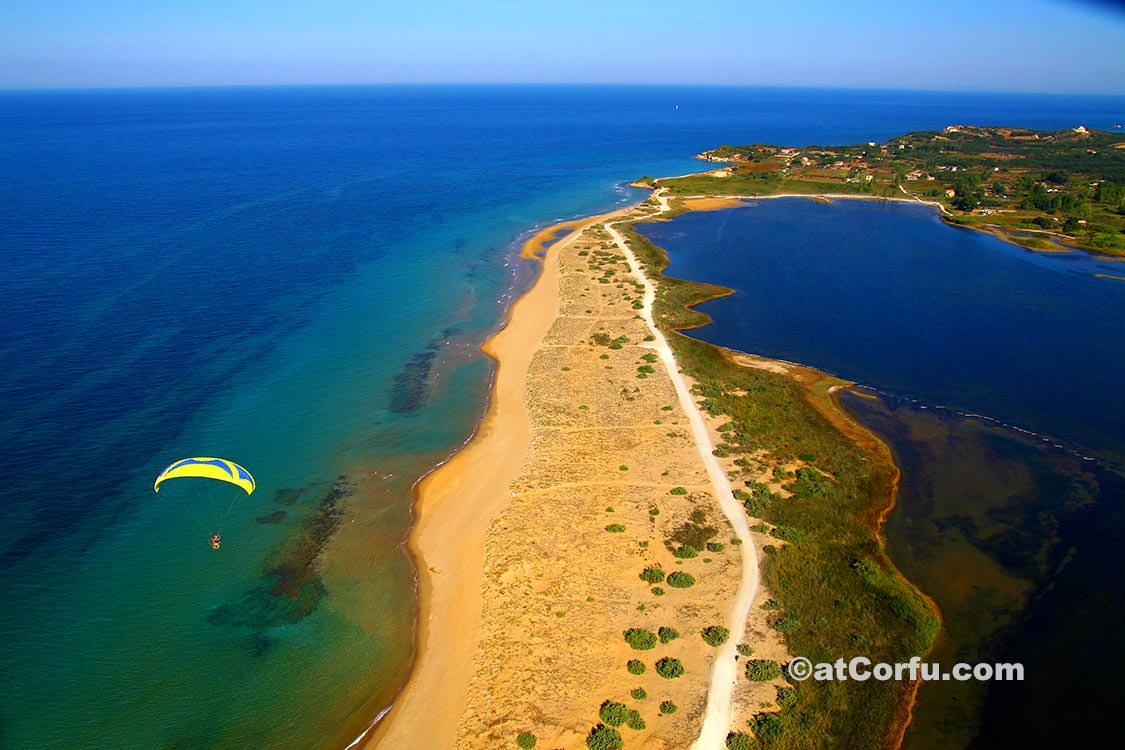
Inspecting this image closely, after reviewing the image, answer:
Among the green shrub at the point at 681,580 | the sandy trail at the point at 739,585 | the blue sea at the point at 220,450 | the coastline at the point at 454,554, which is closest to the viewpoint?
the sandy trail at the point at 739,585

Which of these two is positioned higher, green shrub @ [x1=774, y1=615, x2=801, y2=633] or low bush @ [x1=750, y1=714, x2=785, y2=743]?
green shrub @ [x1=774, y1=615, x2=801, y2=633]

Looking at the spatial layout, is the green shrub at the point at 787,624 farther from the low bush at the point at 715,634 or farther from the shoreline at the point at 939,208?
the shoreline at the point at 939,208

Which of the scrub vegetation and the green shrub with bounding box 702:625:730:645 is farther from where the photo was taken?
the green shrub with bounding box 702:625:730:645

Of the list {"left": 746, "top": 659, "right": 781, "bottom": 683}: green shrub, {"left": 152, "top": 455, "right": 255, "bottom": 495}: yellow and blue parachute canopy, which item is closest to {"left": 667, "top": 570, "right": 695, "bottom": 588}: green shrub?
{"left": 746, "top": 659, "right": 781, "bottom": 683}: green shrub

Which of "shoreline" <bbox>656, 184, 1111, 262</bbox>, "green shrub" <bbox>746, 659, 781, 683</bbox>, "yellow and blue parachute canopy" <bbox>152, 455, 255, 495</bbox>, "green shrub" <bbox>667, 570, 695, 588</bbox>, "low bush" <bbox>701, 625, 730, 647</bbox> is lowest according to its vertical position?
"green shrub" <bbox>746, 659, 781, 683</bbox>

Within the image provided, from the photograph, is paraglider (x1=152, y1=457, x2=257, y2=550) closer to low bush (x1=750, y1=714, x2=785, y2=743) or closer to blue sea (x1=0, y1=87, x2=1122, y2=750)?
blue sea (x1=0, y1=87, x2=1122, y2=750)

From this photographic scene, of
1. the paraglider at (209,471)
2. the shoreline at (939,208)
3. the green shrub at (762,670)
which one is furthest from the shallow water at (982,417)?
the paraglider at (209,471)

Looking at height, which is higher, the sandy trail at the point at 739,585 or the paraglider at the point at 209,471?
the paraglider at the point at 209,471

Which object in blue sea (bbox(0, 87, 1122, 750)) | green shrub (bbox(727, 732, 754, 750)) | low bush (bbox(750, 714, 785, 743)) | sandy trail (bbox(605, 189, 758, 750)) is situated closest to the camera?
green shrub (bbox(727, 732, 754, 750))
